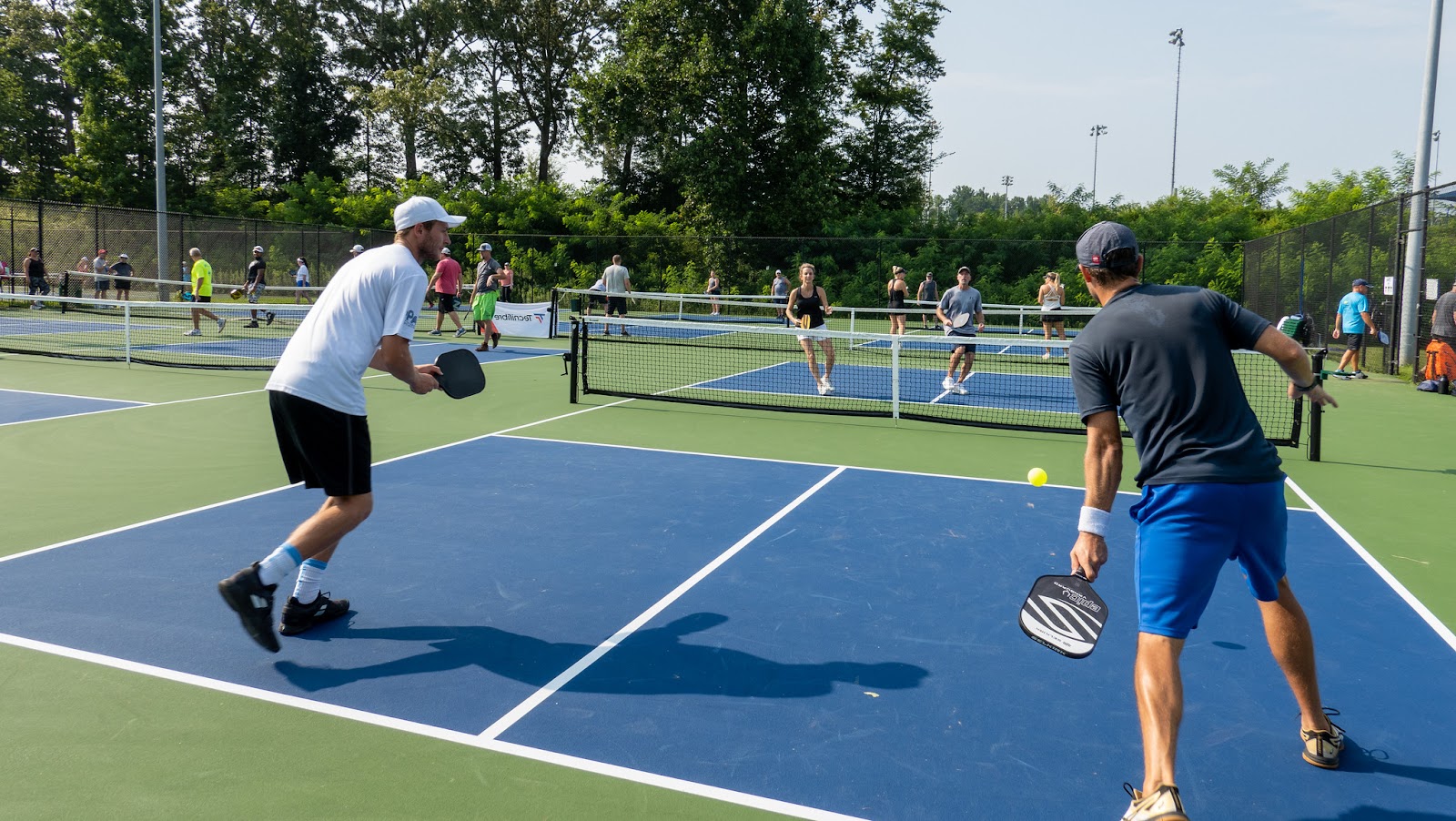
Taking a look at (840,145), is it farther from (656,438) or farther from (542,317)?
(656,438)

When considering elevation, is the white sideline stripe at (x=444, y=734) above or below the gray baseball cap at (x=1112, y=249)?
below

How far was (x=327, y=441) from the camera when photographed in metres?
4.43

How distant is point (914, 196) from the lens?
45.9 meters

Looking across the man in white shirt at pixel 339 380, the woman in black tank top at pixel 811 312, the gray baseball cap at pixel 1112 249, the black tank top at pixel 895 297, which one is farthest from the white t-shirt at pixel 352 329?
the black tank top at pixel 895 297

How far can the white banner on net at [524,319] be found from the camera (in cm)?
2245

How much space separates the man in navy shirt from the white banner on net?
1994 centimetres

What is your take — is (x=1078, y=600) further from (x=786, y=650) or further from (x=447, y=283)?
(x=447, y=283)

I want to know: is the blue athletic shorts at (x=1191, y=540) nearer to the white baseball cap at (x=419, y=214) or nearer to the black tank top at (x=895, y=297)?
the white baseball cap at (x=419, y=214)

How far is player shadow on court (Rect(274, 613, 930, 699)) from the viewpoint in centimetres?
416

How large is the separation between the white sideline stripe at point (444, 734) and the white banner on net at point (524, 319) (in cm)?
1817

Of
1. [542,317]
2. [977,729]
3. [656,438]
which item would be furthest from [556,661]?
[542,317]

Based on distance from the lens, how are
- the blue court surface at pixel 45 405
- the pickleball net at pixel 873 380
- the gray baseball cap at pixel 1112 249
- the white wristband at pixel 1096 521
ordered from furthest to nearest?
the pickleball net at pixel 873 380 → the blue court surface at pixel 45 405 → the gray baseball cap at pixel 1112 249 → the white wristband at pixel 1096 521

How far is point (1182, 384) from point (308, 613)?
3962mm

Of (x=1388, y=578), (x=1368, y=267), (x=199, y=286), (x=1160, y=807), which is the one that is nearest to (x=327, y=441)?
(x=1160, y=807)
